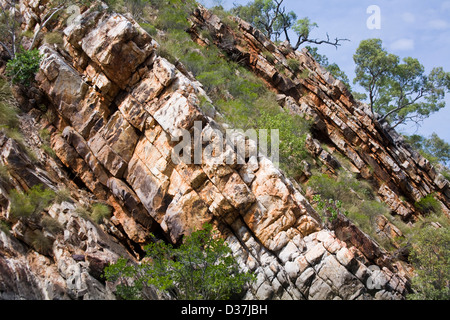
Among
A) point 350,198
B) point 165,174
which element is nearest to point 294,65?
point 350,198

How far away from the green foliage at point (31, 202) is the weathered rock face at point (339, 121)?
18.5 metres

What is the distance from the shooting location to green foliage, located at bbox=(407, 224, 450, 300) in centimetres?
1476

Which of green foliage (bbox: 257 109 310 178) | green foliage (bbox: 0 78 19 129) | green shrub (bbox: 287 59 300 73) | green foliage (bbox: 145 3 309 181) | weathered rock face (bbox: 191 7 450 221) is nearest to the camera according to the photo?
green foliage (bbox: 0 78 19 129)

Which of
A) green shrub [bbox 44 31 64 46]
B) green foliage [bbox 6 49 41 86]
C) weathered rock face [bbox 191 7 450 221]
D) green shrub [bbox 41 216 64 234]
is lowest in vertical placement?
green shrub [bbox 41 216 64 234]

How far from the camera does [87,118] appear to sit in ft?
57.6

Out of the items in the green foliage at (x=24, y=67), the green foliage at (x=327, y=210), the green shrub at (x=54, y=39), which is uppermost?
the green foliage at (x=327, y=210)

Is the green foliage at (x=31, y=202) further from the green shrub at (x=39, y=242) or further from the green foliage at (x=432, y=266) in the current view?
the green foliage at (x=432, y=266)

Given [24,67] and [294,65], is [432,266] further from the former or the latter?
[294,65]

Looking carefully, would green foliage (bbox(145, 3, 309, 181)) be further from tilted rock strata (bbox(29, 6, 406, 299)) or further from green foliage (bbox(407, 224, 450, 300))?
green foliage (bbox(407, 224, 450, 300))

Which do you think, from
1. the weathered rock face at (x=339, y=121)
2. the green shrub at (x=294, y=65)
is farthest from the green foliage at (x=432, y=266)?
the green shrub at (x=294, y=65)

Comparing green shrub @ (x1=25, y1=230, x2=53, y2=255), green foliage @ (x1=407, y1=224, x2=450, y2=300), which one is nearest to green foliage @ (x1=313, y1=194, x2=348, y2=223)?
green foliage @ (x1=407, y1=224, x2=450, y2=300)

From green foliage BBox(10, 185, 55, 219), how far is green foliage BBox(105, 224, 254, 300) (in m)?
3.47

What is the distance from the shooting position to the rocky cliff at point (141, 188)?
1348cm
